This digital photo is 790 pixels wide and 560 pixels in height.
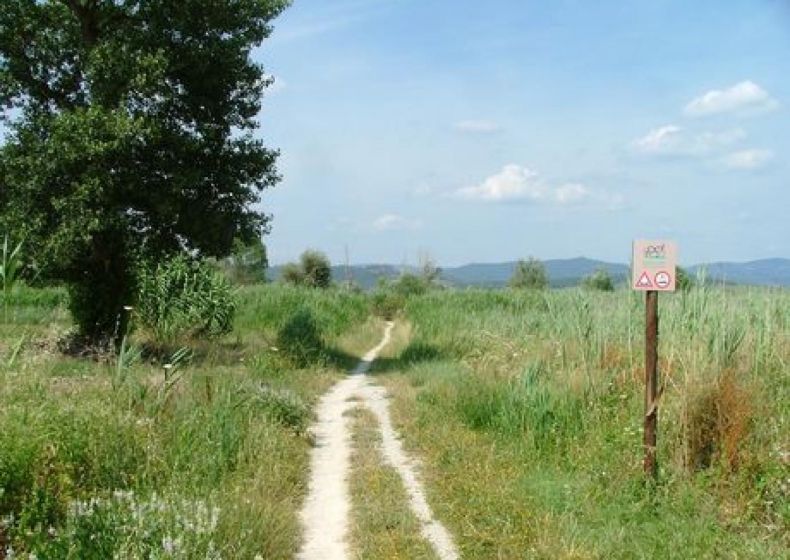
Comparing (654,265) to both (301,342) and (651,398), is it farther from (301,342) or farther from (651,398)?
(301,342)

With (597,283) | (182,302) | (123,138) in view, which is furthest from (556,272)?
(123,138)

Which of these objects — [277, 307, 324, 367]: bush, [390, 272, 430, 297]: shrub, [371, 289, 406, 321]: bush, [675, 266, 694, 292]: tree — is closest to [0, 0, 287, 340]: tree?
[277, 307, 324, 367]: bush

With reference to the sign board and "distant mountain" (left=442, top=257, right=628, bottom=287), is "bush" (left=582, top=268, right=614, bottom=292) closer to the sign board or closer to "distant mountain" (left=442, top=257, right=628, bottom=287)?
"distant mountain" (left=442, top=257, right=628, bottom=287)

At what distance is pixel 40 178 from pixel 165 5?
416cm

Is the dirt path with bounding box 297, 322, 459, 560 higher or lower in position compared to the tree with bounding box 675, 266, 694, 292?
lower

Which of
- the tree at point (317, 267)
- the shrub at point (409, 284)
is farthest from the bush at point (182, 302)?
the tree at point (317, 267)

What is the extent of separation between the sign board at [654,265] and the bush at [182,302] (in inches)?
437

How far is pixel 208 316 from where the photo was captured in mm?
18641

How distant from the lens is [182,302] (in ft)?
58.3

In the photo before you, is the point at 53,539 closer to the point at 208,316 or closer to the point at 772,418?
the point at 772,418

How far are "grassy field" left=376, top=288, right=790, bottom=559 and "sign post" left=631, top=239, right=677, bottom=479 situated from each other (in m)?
0.33

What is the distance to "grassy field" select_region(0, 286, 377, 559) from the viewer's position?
16.2ft

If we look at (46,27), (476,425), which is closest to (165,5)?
(46,27)

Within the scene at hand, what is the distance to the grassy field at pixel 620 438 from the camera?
6.04m
